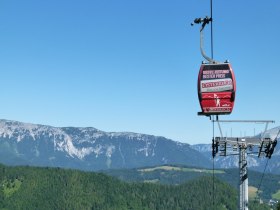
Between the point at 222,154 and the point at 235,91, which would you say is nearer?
the point at 235,91

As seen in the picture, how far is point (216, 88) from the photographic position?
103 feet

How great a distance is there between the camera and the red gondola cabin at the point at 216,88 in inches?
1198

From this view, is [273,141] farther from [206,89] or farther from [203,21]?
[203,21]

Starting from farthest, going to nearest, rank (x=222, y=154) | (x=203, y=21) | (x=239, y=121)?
(x=222, y=154) < (x=239, y=121) < (x=203, y=21)

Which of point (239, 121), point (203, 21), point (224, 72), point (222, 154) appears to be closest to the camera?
point (203, 21)

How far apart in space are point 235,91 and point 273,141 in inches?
295

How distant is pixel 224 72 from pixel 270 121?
329 inches

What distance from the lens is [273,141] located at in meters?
36.9

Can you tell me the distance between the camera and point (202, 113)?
31.5 meters

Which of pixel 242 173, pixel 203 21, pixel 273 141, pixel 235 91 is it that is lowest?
pixel 242 173

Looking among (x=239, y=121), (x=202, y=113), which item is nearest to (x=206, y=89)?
(x=202, y=113)

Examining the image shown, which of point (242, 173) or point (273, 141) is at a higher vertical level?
point (273, 141)

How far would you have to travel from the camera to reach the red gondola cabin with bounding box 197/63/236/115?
30.4 meters

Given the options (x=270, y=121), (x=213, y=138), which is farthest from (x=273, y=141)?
(x=213, y=138)
